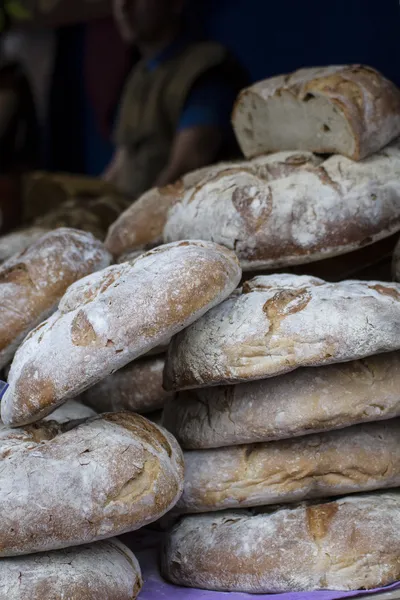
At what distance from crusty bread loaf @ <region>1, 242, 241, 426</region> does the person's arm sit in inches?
87.4

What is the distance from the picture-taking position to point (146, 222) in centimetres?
274

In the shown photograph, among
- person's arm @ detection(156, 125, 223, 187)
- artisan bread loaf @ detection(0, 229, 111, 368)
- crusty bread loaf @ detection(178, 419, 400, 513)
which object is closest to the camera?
crusty bread loaf @ detection(178, 419, 400, 513)

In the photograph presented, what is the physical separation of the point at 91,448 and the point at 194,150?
2558 millimetres

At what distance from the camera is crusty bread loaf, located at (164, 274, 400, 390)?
6.49 ft

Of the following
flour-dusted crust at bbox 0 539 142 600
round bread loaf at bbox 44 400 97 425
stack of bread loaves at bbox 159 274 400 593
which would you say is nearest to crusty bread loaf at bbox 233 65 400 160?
stack of bread loaves at bbox 159 274 400 593

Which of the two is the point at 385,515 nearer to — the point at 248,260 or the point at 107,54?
the point at 248,260

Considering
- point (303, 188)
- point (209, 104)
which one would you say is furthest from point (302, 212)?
point (209, 104)

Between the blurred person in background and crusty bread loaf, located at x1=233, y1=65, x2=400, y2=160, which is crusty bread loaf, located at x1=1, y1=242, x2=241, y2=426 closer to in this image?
crusty bread loaf, located at x1=233, y1=65, x2=400, y2=160

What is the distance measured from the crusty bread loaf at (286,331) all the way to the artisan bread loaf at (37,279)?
39 cm

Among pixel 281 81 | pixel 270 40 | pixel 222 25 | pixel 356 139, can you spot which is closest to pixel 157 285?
pixel 356 139

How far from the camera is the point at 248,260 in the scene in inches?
94.0

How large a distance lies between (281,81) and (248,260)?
0.63 m

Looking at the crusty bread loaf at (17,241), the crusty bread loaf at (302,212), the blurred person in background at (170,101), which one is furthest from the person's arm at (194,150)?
the crusty bread loaf at (302,212)

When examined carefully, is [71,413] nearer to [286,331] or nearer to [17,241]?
[286,331]
